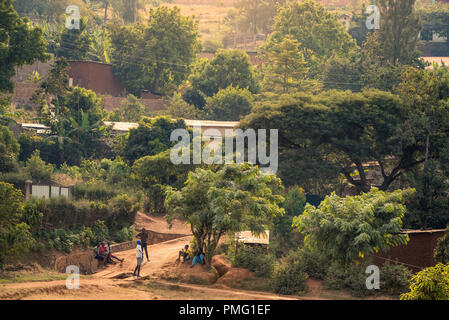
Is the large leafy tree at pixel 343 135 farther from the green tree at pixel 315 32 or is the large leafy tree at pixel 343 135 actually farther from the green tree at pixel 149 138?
the green tree at pixel 315 32

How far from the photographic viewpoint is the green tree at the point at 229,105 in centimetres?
5712

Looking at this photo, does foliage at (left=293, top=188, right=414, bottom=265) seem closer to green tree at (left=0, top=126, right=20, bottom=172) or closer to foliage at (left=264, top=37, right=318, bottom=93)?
green tree at (left=0, top=126, right=20, bottom=172)

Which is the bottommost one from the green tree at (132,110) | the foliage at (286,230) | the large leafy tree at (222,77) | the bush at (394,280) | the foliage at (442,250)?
the foliage at (286,230)

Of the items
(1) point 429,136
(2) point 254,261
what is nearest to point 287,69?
(1) point 429,136

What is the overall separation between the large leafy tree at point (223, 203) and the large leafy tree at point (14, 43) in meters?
20.6

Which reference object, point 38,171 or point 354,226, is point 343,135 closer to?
point 38,171

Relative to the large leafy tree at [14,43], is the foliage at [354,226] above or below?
below

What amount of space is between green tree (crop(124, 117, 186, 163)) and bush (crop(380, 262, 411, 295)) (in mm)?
19963

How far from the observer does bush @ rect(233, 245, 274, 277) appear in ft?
75.6

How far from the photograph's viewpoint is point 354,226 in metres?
22.4

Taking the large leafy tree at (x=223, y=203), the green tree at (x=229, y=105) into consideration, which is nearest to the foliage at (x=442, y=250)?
the large leafy tree at (x=223, y=203)

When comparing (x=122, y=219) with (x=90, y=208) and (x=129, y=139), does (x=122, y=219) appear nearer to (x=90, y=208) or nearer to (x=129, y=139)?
(x=90, y=208)

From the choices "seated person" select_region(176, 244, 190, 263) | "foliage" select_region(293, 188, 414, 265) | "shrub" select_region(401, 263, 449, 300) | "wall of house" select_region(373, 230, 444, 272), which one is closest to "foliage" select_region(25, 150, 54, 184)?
"seated person" select_region(176, 244, 190, 263)
